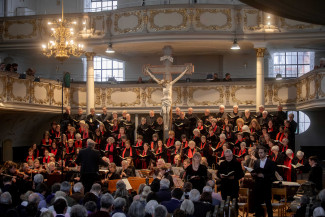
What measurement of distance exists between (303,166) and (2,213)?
8.20 meters

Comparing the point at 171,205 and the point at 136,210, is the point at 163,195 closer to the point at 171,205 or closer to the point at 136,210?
the point at 171,205

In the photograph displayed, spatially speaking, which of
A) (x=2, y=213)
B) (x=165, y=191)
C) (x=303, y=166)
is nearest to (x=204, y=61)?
(x=303, y=166)

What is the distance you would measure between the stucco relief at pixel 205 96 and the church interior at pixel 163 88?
0.04 meters

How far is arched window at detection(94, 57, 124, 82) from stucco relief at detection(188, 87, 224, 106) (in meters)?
4.85

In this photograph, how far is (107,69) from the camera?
23.7 m

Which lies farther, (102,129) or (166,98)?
(166,98)

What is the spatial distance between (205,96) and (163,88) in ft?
6.65

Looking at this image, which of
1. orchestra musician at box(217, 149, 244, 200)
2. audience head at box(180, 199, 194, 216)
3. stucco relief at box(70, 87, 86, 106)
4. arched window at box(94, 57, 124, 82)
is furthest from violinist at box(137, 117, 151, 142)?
audience head at box(180, 199, 194, 216)

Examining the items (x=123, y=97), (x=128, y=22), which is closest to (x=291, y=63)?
(x=123, y=97)

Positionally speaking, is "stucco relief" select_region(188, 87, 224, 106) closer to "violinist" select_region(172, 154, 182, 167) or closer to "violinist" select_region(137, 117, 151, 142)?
"violinist" select_region(137, 117, 151, 142)

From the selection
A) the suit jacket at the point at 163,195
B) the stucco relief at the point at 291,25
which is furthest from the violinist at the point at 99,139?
the suit jacket at the point at 163,195

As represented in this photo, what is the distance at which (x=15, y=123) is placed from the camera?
1984cm

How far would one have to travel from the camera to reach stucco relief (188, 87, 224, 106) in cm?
1928

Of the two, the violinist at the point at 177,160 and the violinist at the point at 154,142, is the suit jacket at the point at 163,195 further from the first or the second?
the violinist at the point at 154,142
